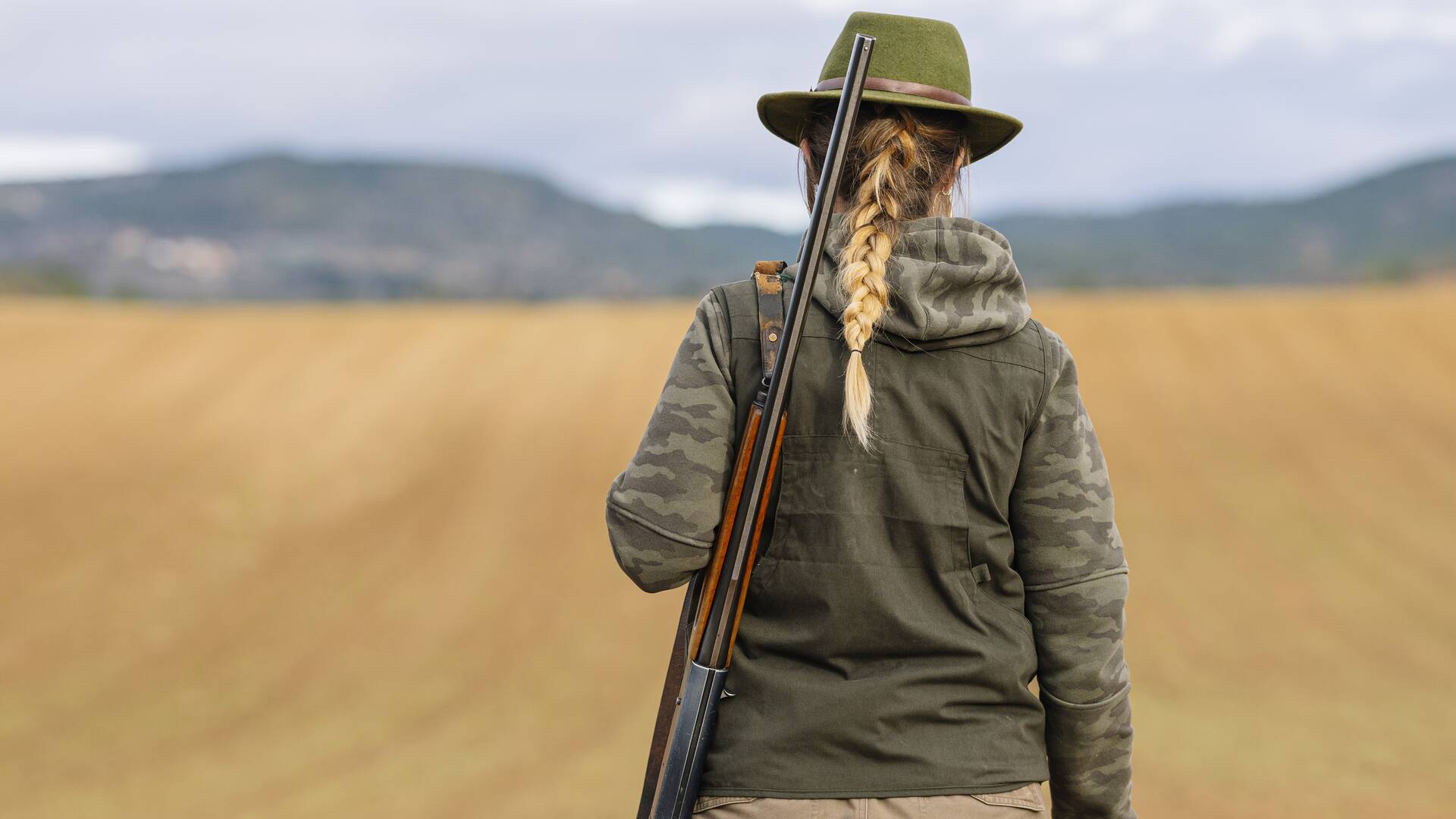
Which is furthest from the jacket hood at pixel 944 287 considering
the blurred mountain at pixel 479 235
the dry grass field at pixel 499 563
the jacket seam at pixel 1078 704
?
the blurred mountain at pixel 479 235

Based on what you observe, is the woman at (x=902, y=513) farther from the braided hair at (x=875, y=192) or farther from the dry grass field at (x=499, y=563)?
the dry grass field at (x=499, y=563)

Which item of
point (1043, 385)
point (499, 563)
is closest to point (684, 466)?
point (1043, 385)

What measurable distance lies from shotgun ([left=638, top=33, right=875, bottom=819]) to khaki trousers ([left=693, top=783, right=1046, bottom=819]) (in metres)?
0.08

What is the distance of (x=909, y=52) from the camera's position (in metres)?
1.75

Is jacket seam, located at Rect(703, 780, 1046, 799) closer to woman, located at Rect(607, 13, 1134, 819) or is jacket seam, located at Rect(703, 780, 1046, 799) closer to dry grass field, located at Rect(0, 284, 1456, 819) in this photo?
woman, located at Rect(607, 13, 1134, 819)

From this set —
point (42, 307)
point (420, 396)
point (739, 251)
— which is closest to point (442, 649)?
point (420, 396)

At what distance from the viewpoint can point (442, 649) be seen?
992cm

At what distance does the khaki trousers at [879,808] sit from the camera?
1.59 metres

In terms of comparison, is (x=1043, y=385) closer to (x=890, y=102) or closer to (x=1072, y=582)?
(x=1072, y=582)

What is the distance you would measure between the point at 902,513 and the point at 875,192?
0.41 meters

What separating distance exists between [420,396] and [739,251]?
99.2 m

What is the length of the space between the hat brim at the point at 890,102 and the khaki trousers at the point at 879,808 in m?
0.87

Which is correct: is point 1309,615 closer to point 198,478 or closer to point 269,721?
point 269,721

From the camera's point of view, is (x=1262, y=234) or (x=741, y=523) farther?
(x=1262, y=234)
